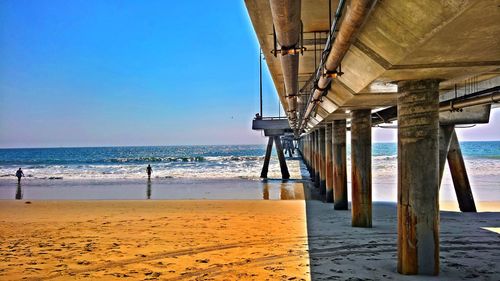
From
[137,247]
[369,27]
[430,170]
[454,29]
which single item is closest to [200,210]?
[137,247]

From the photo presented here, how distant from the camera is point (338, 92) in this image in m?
9.69

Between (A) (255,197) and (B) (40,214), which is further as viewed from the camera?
(A) (255,197)

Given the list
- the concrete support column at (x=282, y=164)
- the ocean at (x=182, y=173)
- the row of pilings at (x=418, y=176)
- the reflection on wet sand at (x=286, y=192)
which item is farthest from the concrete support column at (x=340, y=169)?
the concrete support column at (x=282, y=164)

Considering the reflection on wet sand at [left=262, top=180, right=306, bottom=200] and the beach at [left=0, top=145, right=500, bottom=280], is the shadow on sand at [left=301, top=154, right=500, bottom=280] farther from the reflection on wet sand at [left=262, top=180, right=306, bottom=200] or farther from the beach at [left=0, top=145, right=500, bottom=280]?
the reflection on wet sand at [left=262, top=180, right=306, bottom=200]

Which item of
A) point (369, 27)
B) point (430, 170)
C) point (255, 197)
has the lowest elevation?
point (255, 197)

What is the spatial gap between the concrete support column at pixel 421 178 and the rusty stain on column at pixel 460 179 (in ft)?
30.8

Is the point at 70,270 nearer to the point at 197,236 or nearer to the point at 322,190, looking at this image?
the point at 197,236

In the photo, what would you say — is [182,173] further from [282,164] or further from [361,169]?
[361,169]

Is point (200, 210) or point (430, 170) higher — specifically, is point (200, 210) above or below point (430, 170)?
below

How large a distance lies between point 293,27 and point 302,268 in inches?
173

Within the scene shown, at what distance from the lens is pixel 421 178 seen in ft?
22.0

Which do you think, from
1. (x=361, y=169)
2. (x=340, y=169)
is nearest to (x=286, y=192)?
(x=340, y=169)

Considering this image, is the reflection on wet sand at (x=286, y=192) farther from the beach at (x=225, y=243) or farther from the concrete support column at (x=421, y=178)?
the concrete support column at (x=421, y=178)

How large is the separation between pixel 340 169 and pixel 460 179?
4.48 meters
